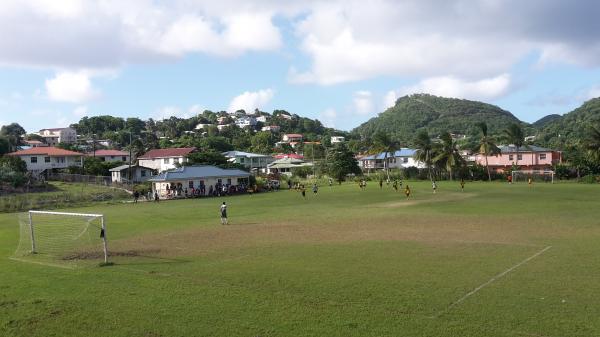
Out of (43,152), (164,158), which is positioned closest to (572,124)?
(164,158)

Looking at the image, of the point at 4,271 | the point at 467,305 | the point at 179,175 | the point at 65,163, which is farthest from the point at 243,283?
the point at 65,163

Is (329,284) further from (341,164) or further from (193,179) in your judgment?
(341,164)

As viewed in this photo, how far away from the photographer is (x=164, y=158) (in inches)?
3561

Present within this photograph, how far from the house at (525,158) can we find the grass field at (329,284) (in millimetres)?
61602

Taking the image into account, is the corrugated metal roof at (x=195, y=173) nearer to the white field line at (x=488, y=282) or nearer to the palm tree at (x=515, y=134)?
the palm tree at (x=515, y=134)

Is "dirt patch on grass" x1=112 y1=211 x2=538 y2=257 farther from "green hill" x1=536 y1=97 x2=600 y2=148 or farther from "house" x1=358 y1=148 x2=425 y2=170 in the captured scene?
"green hill" x1=536 y1=97 x2=600 y2=148

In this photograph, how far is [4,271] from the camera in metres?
18.2

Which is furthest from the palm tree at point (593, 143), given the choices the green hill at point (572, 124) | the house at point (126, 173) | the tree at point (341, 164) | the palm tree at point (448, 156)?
the green hill at point (572, 124)

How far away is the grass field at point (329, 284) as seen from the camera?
11.2 metres

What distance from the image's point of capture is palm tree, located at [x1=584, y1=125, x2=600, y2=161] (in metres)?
66.5

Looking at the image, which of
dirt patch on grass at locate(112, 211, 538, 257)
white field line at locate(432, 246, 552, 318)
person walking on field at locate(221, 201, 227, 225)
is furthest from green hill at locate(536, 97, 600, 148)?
white field line at locate(432, 246, 552, 318)

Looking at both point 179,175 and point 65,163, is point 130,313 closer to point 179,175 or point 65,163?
point 179,175

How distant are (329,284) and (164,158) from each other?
263 ft

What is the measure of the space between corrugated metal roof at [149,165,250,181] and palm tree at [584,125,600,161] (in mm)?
46353
